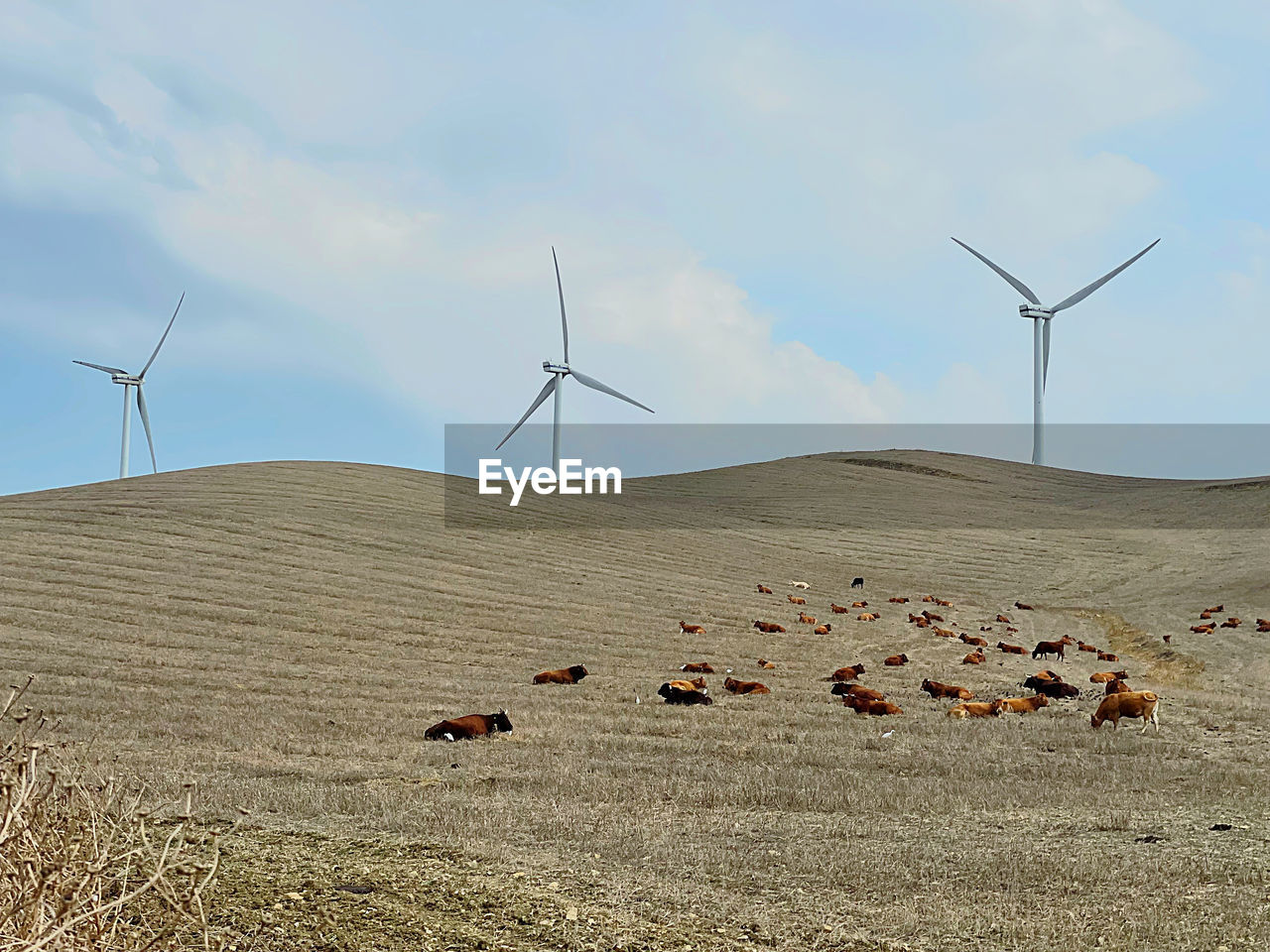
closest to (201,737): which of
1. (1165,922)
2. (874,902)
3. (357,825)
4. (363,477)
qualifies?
(357,825)

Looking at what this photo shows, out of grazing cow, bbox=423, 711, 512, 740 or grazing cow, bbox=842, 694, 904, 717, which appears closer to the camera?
grazing cow, bbox=423, 711, 512, 740

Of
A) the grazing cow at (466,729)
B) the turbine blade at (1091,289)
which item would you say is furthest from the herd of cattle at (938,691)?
the turbine blade at (1091,289)

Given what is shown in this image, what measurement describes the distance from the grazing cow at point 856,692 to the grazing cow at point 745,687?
114cm

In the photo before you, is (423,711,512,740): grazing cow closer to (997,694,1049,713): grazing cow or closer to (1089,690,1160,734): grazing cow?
(997,694,1049,713): grazing cow

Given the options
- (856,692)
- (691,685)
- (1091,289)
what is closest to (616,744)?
(691,685)

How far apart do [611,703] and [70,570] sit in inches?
753

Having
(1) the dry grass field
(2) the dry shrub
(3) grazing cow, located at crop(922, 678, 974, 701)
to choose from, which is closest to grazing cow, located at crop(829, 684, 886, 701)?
(1) the dry grass field

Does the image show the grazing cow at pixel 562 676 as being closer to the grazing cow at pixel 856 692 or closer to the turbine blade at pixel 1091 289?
the grazing cow at pixel 856 692

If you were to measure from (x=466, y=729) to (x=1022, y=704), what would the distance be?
9.03m

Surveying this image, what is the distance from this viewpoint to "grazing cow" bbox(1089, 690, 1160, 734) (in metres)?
15.8

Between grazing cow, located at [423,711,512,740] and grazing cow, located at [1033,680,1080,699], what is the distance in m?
9.99

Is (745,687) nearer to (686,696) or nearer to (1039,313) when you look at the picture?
(686,696)

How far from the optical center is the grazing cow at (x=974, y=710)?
54.6ft

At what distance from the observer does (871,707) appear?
54.7 feet
